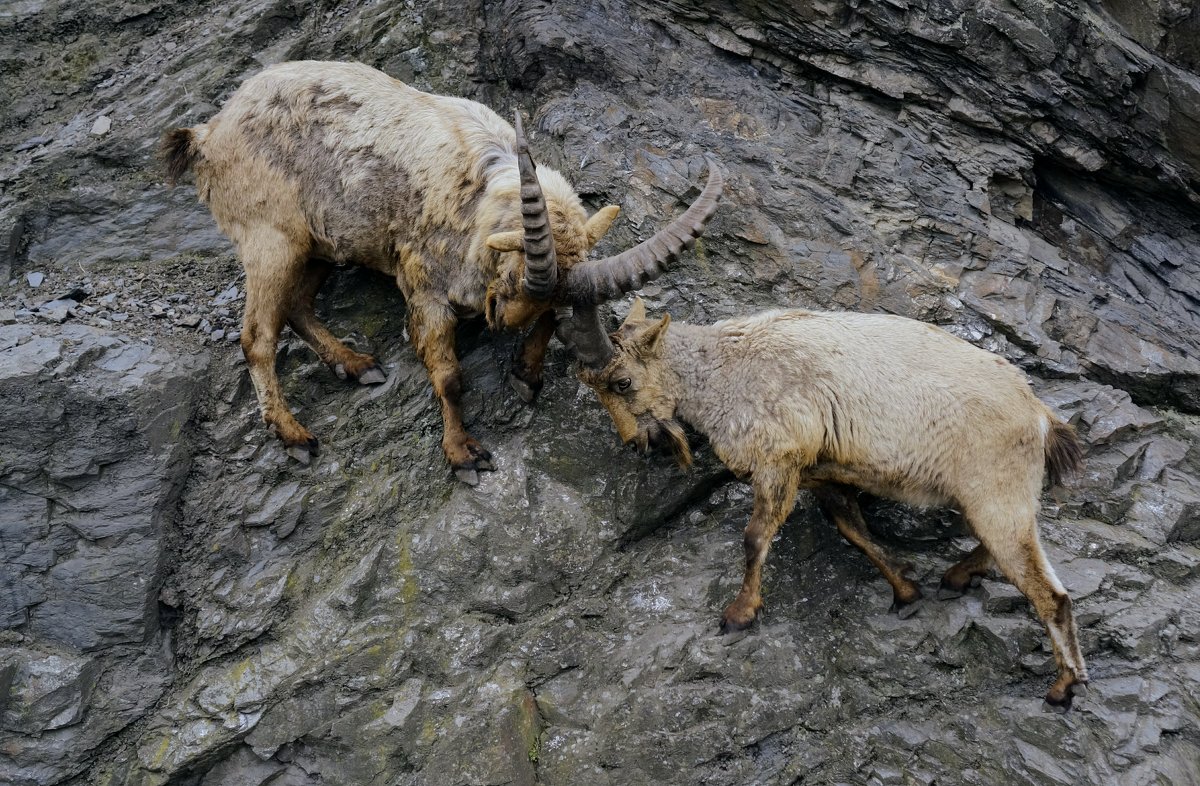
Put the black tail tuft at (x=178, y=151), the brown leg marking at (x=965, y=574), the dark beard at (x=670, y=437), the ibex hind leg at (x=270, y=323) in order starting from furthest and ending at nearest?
1. the black tail tuft at (x=178, y=151)
2. the ibex hind leg at (x=270, y=323)
3. the dark beard at (x=670, y=437)
4. the brown leg marking at (x=965, y=574)

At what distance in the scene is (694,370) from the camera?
8.48 m

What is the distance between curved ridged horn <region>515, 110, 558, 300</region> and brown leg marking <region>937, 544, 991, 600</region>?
12.4 feet

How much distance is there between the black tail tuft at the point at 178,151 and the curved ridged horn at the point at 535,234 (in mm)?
3436

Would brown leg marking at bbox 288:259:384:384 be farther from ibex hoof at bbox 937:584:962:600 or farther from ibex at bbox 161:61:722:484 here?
ibex hoof at bbox 937:584:962:600

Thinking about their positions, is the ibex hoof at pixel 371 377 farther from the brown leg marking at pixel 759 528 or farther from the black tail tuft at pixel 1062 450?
the black tail tuft at pixel 1062 450

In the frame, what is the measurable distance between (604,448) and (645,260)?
1.92 metres

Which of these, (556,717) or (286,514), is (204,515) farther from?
(556,717)

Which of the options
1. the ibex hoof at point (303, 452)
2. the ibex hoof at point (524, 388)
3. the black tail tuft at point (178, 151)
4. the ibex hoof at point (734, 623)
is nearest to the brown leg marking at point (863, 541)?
the ibex hoof at point (734, 623)

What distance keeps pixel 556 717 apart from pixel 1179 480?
570 cm

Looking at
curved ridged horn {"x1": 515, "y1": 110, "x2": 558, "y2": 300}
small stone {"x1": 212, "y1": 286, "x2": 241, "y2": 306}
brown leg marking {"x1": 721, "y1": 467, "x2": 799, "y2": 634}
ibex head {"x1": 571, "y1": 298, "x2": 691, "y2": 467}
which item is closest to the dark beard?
ibex head {"x1": 571, "y1": 298, "x2": 691, "y2": 467}

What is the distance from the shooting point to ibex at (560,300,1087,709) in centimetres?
763

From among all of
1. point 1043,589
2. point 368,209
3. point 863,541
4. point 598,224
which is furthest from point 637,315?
point 1043,589

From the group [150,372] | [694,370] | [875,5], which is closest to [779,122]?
[875,5]

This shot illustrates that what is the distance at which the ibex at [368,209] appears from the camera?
853 cm
